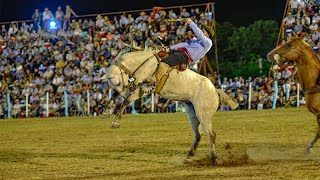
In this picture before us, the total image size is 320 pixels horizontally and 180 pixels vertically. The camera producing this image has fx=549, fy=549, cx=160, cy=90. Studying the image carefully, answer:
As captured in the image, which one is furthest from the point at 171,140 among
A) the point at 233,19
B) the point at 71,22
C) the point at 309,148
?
the point at 233,19

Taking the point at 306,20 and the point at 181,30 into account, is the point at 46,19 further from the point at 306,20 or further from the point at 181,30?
the point at 306,20

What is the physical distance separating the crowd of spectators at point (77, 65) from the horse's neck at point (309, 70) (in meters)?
14.8

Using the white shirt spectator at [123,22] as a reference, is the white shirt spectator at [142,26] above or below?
below

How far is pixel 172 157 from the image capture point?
10141 mm

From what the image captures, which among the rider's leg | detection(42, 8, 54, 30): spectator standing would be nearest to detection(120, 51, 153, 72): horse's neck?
the rider's leg

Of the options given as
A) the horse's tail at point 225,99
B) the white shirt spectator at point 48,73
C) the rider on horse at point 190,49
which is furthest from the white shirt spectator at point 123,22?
the horse's tail at point 225,99

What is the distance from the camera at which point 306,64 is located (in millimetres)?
9547

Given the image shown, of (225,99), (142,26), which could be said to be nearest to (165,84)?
(225,99)

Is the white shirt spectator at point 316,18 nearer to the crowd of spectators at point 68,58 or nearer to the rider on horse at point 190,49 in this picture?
the crowd of spectators at point 68,58

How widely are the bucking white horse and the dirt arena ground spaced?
0.86 metres

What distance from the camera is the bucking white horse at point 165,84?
29.4 feet

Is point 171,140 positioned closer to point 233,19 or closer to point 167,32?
point 167,32

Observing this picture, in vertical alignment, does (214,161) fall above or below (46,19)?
below

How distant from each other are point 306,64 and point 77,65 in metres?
20.2
